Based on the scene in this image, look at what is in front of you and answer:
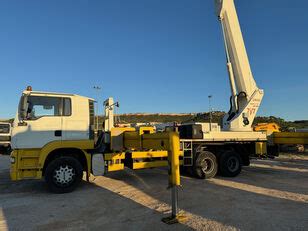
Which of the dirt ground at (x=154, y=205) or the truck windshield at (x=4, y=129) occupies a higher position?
the truck windshield at (x=4, y=129)

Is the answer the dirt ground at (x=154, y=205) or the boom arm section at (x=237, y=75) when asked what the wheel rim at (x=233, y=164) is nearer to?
the dirt ground at (x=154, y=205)

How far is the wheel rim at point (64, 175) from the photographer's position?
8.91 m

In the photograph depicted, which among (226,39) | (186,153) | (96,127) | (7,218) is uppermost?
(226,39)

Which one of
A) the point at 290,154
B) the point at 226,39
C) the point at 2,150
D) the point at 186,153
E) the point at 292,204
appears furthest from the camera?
the point at 2,150

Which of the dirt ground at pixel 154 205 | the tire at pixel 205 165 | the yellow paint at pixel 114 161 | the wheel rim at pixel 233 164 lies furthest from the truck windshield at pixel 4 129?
the wheel rim at pixel 233 164

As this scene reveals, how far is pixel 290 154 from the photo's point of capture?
21250 mm

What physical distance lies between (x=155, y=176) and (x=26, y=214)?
5.94 metres

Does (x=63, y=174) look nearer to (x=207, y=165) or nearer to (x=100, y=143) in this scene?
(x=100, y=143)

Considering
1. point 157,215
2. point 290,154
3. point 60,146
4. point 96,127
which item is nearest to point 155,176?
point 96,127

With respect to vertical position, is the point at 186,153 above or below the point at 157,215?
above

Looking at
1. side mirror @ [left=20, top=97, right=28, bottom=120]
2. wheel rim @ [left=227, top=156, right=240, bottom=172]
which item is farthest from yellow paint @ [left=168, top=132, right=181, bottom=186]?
wheel rim @ [left=227, top=156, right=240, bottom=172]

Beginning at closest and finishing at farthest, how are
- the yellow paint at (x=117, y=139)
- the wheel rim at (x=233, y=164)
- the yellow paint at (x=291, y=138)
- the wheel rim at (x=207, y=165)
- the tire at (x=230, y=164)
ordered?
the yellow paint at (x=117, y=139), the yellow paint at (x=291, y=138), the wheel rim at (x=207, y=165), the tire at (x=230, y=164), the wheel rim at (x=233, y=164)

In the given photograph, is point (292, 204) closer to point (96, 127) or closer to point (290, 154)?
point (96, 127)

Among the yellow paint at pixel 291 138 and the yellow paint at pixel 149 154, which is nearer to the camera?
the yellow paint at pixel 149 154
